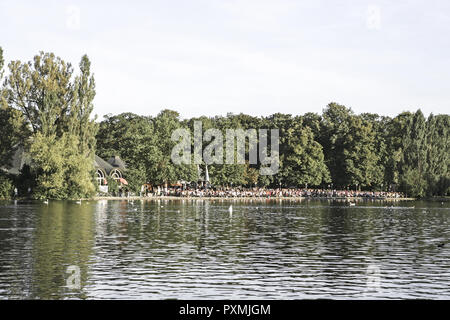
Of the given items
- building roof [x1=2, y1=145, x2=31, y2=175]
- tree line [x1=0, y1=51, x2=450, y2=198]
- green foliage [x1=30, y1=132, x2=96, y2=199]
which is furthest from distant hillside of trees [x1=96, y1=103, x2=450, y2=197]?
green foliage [x1=30, y1=132, x2=96, y2=199]

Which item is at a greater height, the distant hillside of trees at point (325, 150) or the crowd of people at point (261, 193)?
the distant hillside of trees at point (325, 150)

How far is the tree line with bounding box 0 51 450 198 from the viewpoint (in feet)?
300

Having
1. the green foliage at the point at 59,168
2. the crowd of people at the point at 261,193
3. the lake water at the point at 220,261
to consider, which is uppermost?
the green foliage at the point at 59,168

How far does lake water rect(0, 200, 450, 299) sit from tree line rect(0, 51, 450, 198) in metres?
41.6

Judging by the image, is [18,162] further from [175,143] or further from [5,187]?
[175,143]

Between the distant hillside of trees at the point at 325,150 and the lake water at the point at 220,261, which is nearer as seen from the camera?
the lake water at the point at 220,261

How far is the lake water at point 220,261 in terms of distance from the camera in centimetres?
2228

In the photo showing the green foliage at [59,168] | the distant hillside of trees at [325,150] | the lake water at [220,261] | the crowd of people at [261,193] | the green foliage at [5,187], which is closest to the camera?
the lake water at [220,261]

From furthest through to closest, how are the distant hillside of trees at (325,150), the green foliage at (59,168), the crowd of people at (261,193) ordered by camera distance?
the distant hillside of trees at (325,150), the crowd of people at (261,193), the green foliage at (59,168)

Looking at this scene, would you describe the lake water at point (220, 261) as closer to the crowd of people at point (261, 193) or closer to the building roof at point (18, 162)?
the building roof at point (18, 162)

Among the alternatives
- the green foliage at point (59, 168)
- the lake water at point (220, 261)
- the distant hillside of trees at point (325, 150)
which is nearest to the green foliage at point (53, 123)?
the green foliage at point (59, 168)

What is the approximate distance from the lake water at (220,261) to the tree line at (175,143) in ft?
136

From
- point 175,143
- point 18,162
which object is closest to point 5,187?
point 18,162

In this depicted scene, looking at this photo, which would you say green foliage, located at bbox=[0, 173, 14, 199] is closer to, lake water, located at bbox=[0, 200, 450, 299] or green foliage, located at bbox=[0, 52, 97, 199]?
green foliage, located at bbox=[0, 52, 97, 199]
